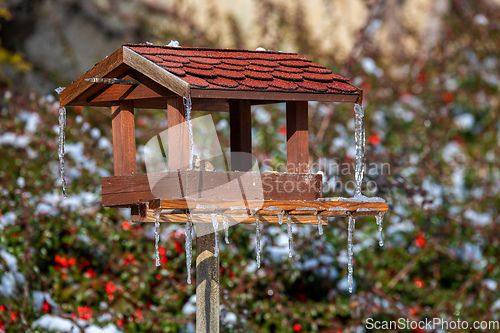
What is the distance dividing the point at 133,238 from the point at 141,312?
1.78 feet

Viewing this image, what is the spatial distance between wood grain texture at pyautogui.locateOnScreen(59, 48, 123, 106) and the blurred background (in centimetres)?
134

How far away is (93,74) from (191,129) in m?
0.54

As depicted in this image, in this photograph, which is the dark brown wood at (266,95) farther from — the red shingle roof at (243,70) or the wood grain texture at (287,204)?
the wood grain texture at (287,204)

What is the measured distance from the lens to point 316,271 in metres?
4.10

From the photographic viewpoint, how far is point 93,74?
2.30 m

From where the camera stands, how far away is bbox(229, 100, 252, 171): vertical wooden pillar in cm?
253

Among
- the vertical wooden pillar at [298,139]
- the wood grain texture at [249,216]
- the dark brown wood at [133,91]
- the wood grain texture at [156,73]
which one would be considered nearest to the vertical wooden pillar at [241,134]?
the vertical wooden pillar at [298,139]

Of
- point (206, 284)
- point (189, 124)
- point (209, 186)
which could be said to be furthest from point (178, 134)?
point (206, 284)

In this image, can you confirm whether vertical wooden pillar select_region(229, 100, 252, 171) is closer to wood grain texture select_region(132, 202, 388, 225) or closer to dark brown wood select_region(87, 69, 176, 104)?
wood grain texture select_region(132, 202, 388, 225)

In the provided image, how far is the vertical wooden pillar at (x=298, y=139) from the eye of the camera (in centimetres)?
240

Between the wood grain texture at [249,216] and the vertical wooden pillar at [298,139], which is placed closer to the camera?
the wood grain texture at [249,216]

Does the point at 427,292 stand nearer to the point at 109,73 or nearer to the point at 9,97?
the point at 109,73

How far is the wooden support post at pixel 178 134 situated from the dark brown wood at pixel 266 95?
6.1 inches

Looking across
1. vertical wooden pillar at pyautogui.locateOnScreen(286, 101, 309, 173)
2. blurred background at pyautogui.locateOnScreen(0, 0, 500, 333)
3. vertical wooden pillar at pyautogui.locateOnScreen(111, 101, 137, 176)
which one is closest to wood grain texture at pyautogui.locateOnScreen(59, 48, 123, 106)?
vertical wooden pillar at pyautogui.locateOnScreen(111, 101, 137, 176)
